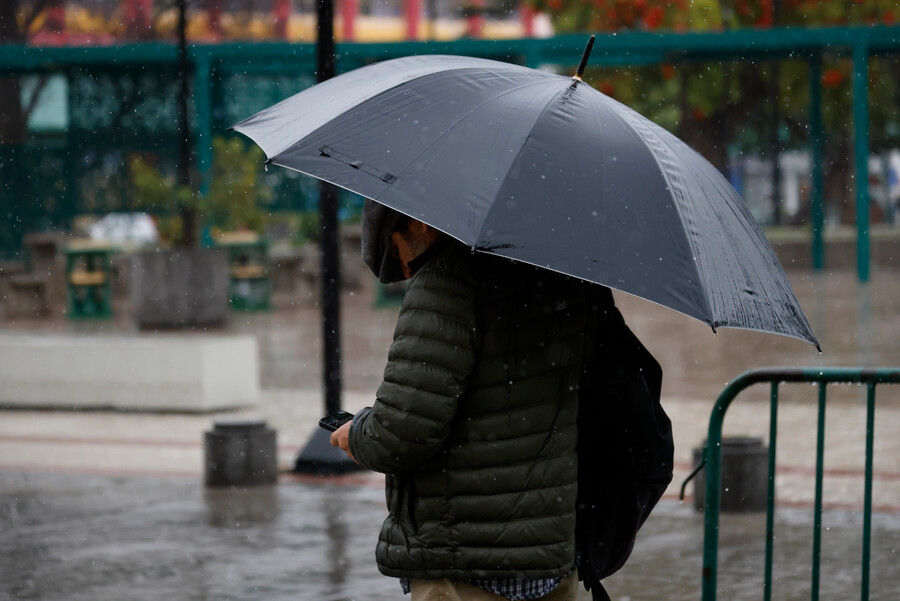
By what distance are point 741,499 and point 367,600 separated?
2.63 meters

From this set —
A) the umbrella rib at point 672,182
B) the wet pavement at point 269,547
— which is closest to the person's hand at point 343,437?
the umbrella rib at point 672,182

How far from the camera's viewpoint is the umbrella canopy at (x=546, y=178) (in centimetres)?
330

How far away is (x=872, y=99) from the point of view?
3581 centimetres

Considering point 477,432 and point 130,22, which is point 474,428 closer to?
point 477,432

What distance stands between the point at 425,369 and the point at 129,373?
9014 mm

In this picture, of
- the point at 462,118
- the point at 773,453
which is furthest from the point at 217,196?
the point at 462,118

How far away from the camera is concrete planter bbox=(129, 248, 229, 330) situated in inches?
773

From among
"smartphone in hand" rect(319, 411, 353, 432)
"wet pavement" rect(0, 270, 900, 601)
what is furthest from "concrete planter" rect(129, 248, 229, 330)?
Result: "smartphone in hand" rect(319, 411, 353, 432)

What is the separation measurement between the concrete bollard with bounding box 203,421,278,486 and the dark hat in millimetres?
5177

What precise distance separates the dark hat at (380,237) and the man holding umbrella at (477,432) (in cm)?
22

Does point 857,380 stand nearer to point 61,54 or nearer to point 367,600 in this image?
point 367,600

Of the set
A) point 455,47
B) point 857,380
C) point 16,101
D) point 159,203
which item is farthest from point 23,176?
point 857,380

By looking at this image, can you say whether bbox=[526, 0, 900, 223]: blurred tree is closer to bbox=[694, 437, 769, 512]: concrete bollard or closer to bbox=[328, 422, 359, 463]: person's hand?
bbox=[694, 437, 769, 512]: concrete bollard

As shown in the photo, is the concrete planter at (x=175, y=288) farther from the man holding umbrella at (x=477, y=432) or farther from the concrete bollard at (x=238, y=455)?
the man holding umbrella at (x=477, y=432)
